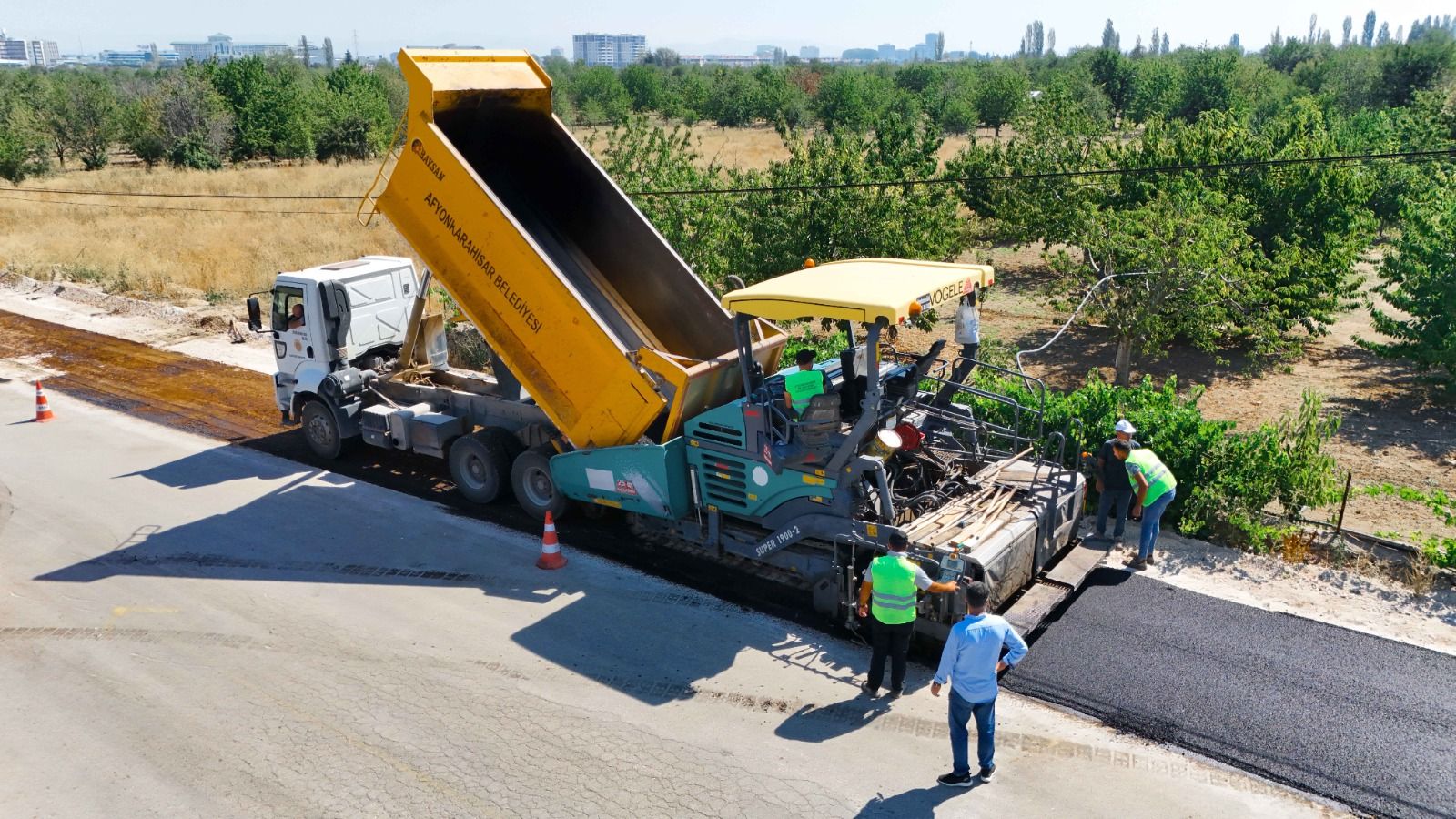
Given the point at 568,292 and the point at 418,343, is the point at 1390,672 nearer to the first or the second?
the point at 568,292

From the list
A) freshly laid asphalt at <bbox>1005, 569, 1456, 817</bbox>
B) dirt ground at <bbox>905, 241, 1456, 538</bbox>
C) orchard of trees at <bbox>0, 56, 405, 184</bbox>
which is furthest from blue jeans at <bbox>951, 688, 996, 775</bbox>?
orchard of trees at <bbox>0, 56, 405, 184</bbox>

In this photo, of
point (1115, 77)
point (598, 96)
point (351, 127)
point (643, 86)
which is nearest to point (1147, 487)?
point (351, 127)

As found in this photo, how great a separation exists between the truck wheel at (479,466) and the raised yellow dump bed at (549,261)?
1.30 metres

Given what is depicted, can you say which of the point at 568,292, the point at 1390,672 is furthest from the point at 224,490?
the point at 1390,672

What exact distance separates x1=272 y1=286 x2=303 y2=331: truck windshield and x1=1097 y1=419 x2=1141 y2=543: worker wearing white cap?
891cm

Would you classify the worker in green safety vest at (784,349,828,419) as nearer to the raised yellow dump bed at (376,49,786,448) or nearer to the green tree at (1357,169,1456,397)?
the raised yellow dump bed at (376,49,786,448)

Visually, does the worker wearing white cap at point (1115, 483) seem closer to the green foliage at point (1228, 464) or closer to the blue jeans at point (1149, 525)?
the blue jeans at point (1149, 525)

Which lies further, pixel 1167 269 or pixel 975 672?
pixel 1167 269

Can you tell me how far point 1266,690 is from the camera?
7223 mm

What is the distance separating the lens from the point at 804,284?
844 centimetres

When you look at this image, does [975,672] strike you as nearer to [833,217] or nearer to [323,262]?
[833,217]

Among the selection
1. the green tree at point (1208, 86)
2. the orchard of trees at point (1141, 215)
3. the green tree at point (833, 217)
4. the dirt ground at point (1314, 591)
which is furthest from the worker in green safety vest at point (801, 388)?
the green tree at point (1208, 86)

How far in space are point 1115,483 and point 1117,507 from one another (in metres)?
0.25

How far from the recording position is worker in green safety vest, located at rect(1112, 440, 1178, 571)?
9.13 m
